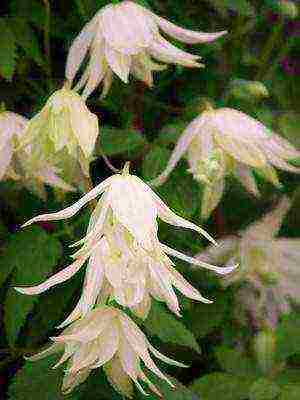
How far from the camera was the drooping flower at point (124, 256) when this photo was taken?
0.95 meters

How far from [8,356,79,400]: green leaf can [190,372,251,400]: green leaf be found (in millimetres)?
251

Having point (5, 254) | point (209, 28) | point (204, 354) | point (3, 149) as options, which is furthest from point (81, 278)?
point (209, 28)

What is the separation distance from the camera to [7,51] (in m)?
1.28

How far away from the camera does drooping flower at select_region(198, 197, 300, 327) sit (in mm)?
1602

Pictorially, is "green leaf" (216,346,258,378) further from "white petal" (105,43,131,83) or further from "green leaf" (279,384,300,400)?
"white petal" (105,43,131,83)

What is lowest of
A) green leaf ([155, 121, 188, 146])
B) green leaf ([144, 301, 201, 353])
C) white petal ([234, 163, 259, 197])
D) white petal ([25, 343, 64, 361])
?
green leaf ([144, 301, 201, 353])

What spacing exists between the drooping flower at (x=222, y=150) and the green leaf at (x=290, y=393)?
26 centimetres

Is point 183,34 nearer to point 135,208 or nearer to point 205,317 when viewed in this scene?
point 135,208

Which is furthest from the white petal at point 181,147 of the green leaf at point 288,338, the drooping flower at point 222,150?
the green leaf at point 288,338

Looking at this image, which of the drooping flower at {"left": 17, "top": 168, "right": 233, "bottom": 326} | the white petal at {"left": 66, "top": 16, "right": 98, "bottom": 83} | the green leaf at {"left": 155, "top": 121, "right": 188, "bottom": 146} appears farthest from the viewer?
the green leaf at {"left": 155, "top": 121, "right": 188, "bottom": 146}

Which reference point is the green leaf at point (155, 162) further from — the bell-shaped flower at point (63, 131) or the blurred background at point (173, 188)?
the bell-shaped flower at point (63, 131)

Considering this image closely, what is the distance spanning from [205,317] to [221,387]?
0.53 ft

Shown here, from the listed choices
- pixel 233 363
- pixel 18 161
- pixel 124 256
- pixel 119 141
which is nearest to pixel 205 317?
pixel 233 363

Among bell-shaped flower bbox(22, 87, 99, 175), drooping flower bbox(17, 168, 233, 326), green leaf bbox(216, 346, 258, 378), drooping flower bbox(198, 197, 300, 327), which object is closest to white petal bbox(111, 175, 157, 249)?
drooping flower bbox(17, 168, 233, 326)
